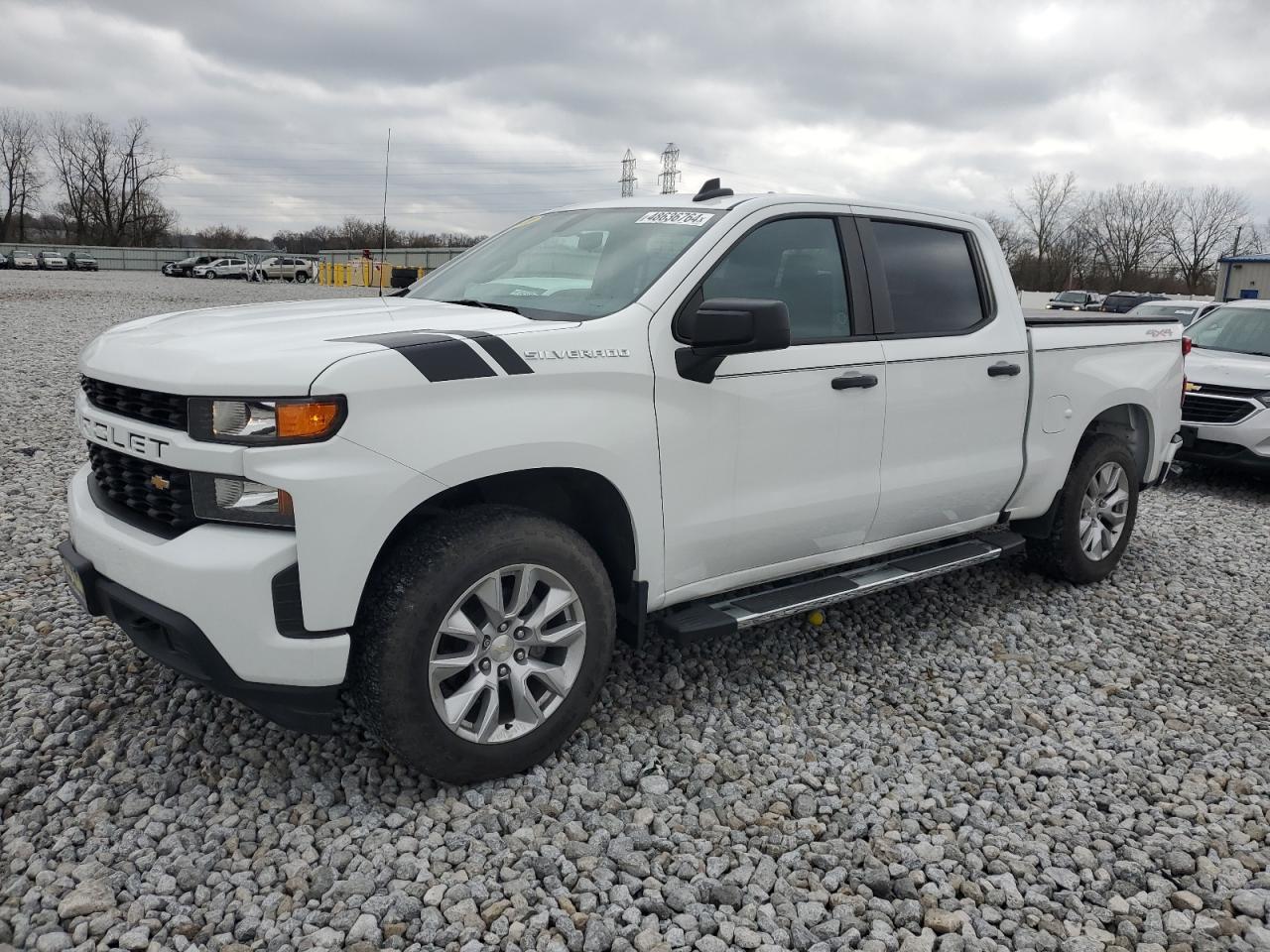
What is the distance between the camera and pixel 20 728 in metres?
3.31

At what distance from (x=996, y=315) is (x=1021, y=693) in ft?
5.66

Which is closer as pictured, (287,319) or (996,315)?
(287,319)

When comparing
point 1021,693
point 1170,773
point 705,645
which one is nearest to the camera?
point 1170,773

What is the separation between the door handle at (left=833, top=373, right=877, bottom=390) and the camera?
3691 mm

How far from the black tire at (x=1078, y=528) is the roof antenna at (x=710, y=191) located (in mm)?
2428

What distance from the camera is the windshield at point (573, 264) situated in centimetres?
343

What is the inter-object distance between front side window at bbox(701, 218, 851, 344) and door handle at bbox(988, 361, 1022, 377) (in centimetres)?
91

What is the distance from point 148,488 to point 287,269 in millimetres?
52486

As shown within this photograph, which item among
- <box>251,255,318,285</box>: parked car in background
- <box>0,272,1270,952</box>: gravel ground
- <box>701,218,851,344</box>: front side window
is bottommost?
<box>0,272,1270,952</box>: gravel ground

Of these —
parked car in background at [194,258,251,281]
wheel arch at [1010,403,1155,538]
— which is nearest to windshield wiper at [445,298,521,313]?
wheel arch at [1010,403,1155,538]

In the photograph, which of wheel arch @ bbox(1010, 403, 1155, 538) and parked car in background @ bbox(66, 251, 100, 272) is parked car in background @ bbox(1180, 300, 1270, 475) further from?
parked car in background @ bbox(66, 251, 100, 272)

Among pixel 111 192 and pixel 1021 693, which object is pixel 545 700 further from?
pixel 111 192

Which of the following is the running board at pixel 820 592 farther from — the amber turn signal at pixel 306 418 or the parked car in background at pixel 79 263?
the parked car in background at pixel 79 263

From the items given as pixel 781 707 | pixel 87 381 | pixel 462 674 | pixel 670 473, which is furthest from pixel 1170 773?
pixel 87 381
